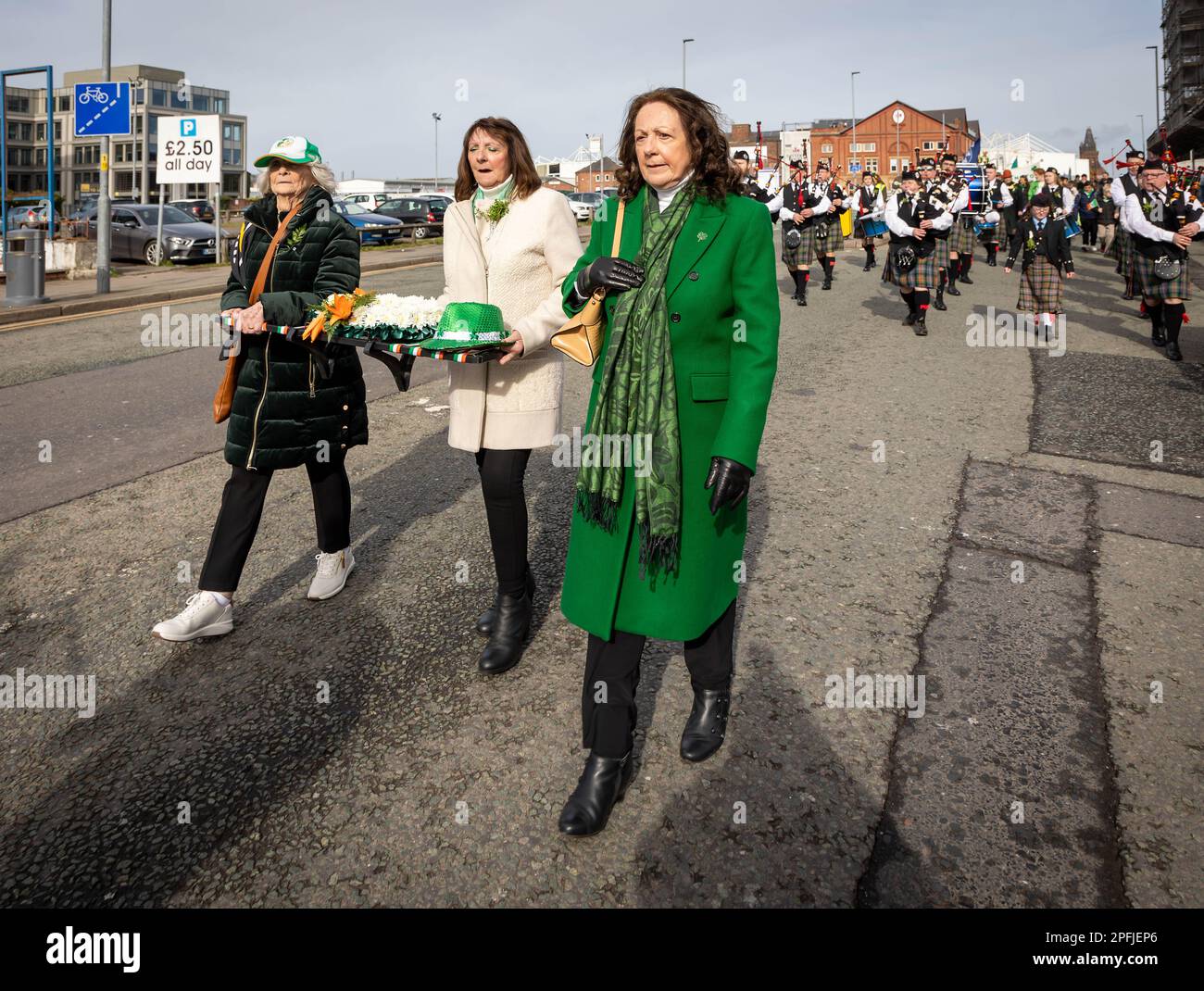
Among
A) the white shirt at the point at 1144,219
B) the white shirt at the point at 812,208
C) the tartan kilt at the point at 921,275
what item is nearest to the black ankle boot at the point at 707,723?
the white shirt at the point at 1144,219

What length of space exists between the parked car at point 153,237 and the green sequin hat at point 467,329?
2170 cm

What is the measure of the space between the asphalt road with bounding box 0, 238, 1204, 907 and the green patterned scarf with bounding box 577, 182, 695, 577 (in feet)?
2.75

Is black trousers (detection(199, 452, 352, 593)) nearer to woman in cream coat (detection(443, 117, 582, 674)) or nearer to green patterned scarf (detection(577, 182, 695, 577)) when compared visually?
woman in cream coat (detection(443, 117, 582, 674))

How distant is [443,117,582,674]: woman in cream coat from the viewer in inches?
137

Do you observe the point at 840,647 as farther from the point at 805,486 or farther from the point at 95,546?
the point at 95,546

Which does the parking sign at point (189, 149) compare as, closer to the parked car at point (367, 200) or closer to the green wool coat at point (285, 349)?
the parked car at point (367, 200)

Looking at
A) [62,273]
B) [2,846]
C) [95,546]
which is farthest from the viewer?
[62,273]

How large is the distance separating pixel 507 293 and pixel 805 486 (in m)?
2.84

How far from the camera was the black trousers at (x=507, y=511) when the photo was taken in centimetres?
360

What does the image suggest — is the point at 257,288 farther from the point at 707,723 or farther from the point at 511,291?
the point at 707,723

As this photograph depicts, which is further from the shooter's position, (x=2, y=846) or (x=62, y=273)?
(x=62, y=273)

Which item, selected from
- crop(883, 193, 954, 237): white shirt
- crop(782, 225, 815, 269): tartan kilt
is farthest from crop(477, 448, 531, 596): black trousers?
crop(782, 225, 815, 269): tartan kilt

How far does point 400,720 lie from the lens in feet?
10.6
